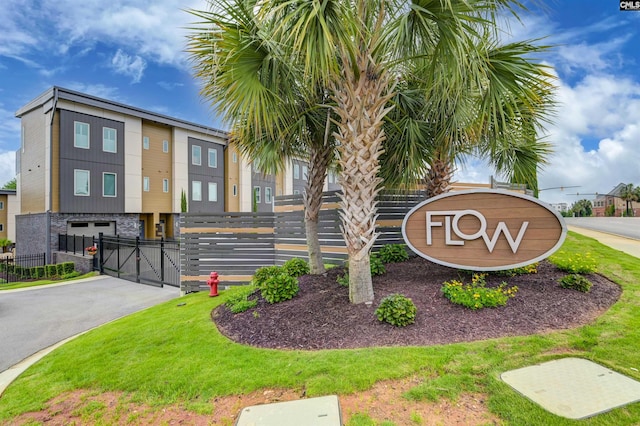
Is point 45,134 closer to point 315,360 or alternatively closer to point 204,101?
point 204,101

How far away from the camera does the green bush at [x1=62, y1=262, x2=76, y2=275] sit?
45.8ft

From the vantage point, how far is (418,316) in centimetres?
391

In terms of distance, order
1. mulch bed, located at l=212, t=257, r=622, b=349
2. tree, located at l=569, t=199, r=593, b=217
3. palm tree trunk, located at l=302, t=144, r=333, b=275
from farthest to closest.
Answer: tree, located at l=569, t=199, r=593, b=217, palm tree trunk, located at l=302, t=144, r=333, b=275, mulch bed, located at l=212, t=257, r=622, b=349

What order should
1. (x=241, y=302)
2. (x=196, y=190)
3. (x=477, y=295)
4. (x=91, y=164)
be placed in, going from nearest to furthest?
1. (x=477, y=295)
2. (x=241, y=302)
3. (x=91, y=164)
4. (x=196, y=190)

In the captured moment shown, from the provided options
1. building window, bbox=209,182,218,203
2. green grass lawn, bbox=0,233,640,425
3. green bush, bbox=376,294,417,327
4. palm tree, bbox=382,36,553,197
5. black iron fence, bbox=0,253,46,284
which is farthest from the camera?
building window, bbox=209,182,218,203

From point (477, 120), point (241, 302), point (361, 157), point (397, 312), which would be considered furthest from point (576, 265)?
point (241, 302)

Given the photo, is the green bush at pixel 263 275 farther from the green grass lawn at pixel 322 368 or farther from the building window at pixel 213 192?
the building window at pixel 213 192

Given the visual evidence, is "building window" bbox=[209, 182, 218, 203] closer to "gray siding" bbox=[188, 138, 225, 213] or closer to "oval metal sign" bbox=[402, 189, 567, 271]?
"gray siding" bbox=[188, 138, 225, 213]

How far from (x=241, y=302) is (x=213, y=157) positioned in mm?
19448

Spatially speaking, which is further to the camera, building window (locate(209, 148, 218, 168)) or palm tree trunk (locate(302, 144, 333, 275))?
building window (locate(209, 148, 218, 168))

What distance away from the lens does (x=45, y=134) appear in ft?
49.6

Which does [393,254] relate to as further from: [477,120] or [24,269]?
[24,269]

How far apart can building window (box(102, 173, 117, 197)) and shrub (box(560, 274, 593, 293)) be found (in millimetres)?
20085

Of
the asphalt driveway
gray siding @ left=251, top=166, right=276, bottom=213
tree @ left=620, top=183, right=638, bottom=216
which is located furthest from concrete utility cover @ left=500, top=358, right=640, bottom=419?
tree @ left=620, top=183, right=638, bottom=216
